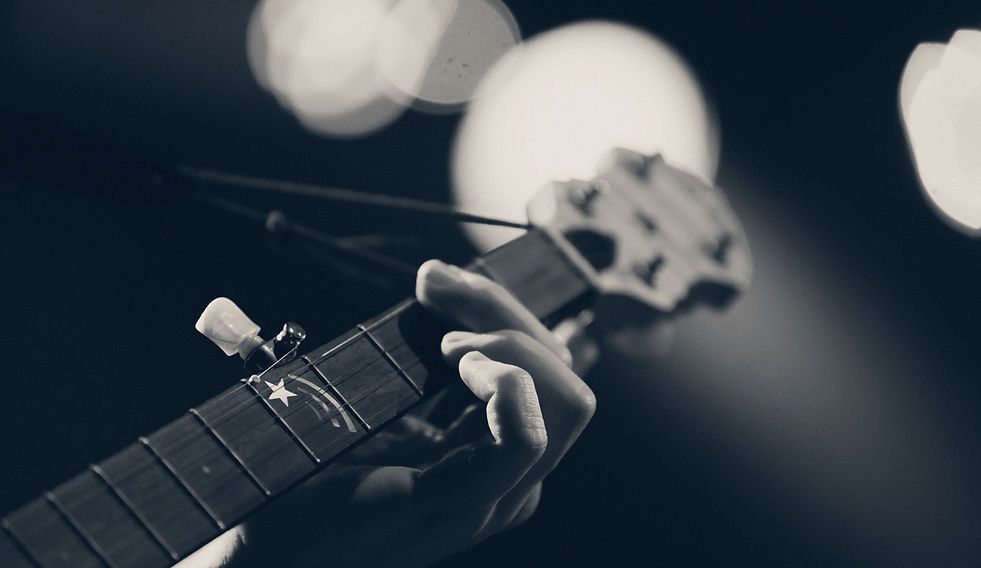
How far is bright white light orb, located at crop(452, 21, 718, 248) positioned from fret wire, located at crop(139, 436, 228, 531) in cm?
95

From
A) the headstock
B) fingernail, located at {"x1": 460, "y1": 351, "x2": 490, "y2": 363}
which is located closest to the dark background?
the headstock

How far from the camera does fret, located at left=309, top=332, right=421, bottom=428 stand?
2.30 feet

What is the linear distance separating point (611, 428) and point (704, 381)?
0.26 metres

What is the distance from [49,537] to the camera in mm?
540

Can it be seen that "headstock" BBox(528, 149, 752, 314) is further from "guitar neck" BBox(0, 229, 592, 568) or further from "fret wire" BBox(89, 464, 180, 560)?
"fret wire" BBox(89, 464, 180, 560)

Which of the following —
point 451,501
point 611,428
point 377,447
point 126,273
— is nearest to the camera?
point 451,501

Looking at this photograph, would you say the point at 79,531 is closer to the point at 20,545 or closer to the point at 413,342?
the point at 20,545

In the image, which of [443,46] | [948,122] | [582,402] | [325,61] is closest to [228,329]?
[582,402]

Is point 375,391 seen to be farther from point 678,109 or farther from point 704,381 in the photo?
point 678,109

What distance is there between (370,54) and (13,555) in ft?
4.06

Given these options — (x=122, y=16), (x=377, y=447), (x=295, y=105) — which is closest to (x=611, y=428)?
(x=377, y=447)

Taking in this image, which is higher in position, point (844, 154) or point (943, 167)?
point (844, 154)

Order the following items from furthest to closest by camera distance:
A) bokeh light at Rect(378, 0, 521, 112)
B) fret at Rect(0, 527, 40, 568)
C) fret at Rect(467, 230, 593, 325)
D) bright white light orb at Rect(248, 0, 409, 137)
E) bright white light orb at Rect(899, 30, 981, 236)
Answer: bright white light orb at Rect(899, 30, 981, 236) < bokeh light at Rect(378, 0, 521, 112) < bright white light orb at Rect(248, 0, 409, 137) < fret at Rect(467, 230, 593, 325) < fret at Rect(0, 527, 40, 568)

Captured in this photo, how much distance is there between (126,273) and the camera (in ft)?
3.43
